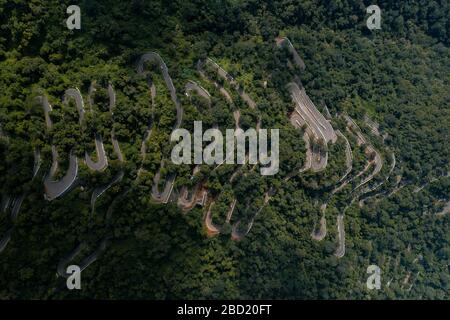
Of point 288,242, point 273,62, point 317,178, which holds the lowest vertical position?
point 288,242

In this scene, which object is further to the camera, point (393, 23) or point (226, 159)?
point (393, 23)

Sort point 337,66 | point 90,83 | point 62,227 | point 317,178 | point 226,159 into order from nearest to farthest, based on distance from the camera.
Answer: point 62,227, point 90,83, point 226,159, point 317,178, point 337,66

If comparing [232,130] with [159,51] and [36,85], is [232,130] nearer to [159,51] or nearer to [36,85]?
[159,51]

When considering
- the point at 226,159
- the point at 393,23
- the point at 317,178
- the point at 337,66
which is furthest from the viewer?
the point at 393,23

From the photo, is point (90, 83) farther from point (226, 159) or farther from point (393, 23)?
point (393, 23)

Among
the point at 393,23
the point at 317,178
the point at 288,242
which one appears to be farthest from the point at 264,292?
the point at 393,23

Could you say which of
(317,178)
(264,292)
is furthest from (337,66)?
(264,292)

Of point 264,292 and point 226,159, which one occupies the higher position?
point 226,159
